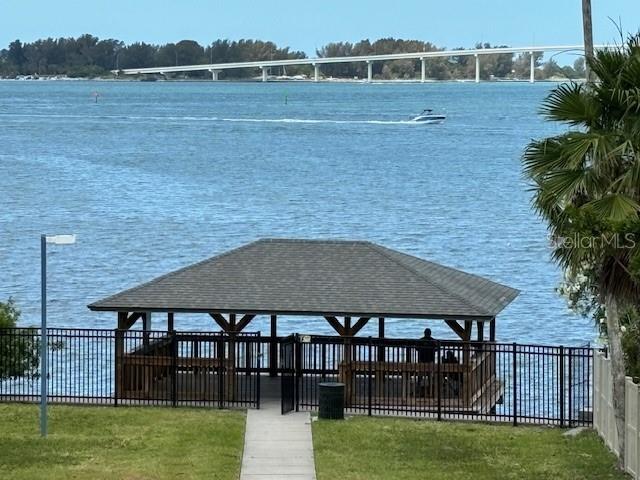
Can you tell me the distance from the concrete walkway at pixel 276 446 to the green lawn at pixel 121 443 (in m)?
0.20

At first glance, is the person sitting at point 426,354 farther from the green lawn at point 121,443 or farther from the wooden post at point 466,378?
the green lawn at point 121,443

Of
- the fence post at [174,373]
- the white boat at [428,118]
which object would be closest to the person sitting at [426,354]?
the fence post at [174,373]

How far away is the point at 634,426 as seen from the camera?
20891 millimetres

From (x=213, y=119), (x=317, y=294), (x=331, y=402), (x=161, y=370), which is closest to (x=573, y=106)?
(x=331, y=402)

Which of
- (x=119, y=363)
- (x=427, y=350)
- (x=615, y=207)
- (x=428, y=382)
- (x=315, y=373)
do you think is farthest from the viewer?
(x=315, y=373)

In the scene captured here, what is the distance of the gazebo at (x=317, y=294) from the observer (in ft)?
89.0

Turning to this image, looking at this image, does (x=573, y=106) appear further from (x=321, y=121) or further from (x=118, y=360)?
(x=321, y=121)

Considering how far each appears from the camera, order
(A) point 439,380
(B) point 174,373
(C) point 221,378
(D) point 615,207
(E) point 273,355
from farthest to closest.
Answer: (E) point 273,355 < (C) point 221,378 < (B) point 174,373 < (A) point 439,380 < (D) point 615,207

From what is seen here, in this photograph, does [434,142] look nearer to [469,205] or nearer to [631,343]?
[469,205]

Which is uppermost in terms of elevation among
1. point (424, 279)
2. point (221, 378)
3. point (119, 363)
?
point (424, 279)

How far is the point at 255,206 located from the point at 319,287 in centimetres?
5599

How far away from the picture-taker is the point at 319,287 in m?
28.2

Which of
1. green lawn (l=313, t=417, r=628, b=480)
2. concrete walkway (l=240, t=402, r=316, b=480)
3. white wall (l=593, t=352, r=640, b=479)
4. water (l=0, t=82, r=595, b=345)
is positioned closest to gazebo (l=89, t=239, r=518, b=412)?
concrete walkway (l=240, t=402, r=316, b=480)

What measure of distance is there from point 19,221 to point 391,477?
58478 mm
